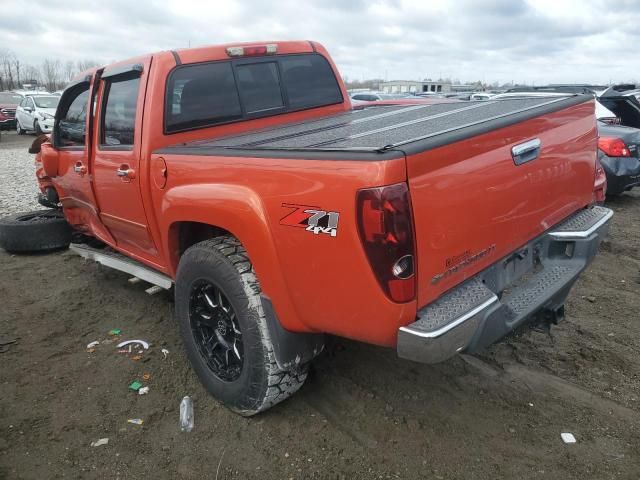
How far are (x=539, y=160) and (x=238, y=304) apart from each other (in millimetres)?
1651

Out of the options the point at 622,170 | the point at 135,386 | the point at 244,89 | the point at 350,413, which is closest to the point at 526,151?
A: the point at 350,413

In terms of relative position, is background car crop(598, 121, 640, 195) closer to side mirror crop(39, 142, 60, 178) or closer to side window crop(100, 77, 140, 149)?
side window crop(100, 77, 140, 149)

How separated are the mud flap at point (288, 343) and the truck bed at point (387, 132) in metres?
0.77

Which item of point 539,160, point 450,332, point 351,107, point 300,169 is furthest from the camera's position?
point 351,107

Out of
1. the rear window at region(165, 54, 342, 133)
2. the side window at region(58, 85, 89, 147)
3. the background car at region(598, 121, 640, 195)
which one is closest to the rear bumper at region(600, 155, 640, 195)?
the background car at region(598, 121, 640, 195)

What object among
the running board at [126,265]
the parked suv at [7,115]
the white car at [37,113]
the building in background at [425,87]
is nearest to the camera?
the running board at [126,265]

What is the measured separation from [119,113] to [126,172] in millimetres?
566

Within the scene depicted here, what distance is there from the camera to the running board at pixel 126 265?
139 inches

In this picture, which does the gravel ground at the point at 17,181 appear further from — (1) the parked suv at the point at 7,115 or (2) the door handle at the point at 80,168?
(1) the parked suv at the point at 7,115

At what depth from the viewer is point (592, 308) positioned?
13.1 ft

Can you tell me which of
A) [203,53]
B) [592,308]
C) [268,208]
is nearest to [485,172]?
[268,208]

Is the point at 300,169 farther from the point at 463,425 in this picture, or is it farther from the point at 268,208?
the point at 463,425

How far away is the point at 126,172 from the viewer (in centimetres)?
327

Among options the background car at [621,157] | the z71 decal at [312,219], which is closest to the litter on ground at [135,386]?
the z71 decal at [312,219]
